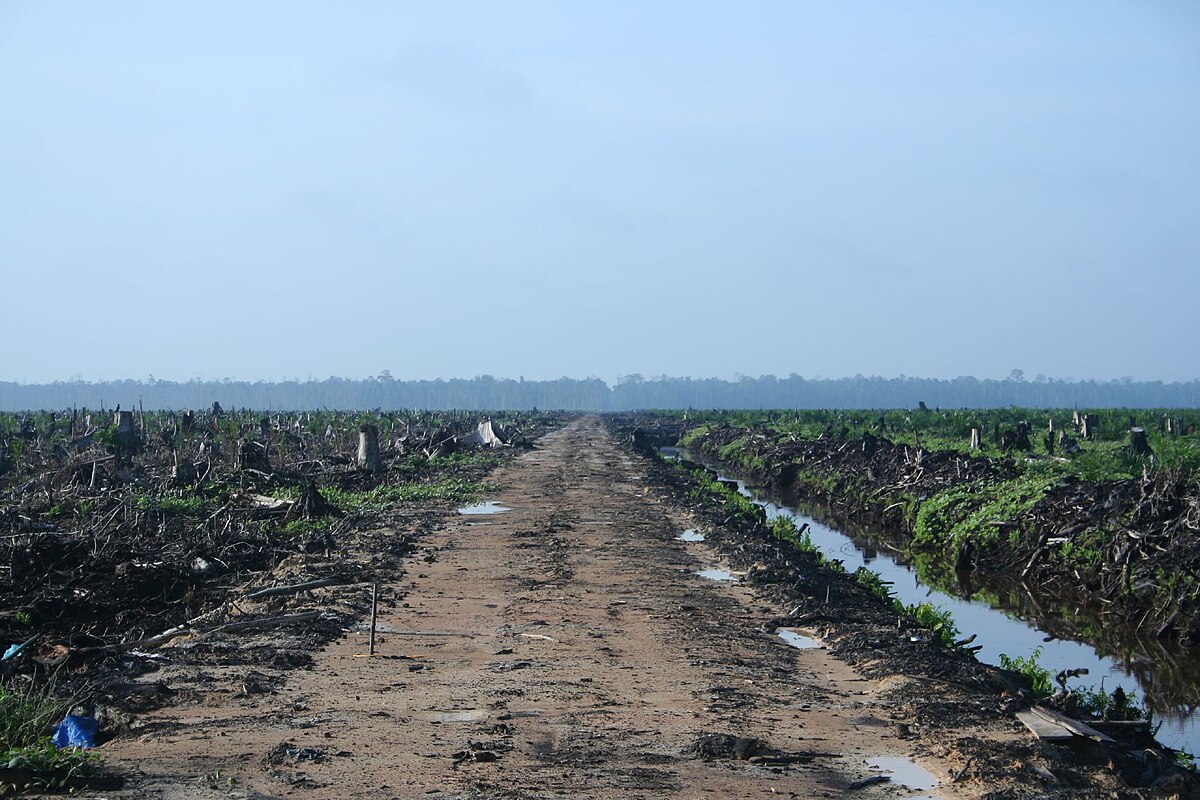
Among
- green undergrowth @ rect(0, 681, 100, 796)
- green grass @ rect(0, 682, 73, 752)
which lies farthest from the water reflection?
green grass @ rect(0, 682, 73, 752)

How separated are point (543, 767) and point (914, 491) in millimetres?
18678

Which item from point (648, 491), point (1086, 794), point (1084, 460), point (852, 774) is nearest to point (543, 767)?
point (852, 774)

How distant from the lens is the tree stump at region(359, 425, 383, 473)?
2750 centimetres

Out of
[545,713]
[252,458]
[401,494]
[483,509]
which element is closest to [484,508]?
[483,509]

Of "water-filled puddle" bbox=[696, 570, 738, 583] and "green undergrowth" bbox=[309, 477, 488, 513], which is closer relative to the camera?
"water-filled puddle" bbox=[696, 570, 738, 583]

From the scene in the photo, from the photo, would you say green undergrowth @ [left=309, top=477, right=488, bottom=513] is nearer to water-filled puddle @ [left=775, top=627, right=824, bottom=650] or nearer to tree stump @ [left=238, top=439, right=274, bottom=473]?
tree stump @ [left=238, top=439, right=274, bottom=473]

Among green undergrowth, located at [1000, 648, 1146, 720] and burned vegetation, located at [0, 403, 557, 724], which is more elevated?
burned vegetation, located at [0, 403, 557, 724]

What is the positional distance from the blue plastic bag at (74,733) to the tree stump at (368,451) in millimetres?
20601

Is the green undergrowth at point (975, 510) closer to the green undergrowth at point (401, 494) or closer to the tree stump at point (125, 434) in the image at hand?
the green undergrowth at point (401, 494)

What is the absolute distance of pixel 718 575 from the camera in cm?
1462

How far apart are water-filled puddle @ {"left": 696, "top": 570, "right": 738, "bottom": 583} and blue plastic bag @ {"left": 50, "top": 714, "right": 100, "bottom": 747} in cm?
882

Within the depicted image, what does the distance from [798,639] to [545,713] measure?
4025 mm

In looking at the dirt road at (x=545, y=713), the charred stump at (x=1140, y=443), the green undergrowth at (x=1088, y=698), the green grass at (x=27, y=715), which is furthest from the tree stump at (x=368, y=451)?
the green grass at (x=27, y=715)

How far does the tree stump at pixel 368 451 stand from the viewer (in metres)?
27.5
